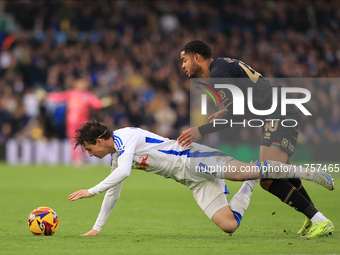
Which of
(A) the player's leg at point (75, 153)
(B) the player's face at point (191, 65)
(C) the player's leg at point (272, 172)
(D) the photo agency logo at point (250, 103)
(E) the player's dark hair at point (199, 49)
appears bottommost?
(A) the player's leg at point (75, 153)

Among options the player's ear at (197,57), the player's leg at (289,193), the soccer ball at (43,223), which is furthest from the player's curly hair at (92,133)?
the player's leg at (289,193)

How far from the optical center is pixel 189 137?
5.30 meters

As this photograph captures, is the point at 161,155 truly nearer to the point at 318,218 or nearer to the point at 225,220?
the point at 225,220

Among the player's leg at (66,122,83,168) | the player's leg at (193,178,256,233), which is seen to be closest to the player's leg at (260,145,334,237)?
the player's leg at (193,178,256,233)

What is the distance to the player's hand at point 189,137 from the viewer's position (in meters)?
5.30

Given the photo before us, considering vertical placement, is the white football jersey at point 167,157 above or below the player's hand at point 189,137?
below

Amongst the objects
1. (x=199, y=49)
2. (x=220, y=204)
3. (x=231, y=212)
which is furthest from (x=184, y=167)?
(x=199, y=49)

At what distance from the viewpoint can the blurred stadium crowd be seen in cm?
1752

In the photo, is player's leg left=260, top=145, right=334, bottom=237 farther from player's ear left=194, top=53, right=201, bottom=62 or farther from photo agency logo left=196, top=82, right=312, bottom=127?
player's ear left=194, top=53, right=201, bottom=62

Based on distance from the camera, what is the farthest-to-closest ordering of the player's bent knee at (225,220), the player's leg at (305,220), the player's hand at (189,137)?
the player's leg at (305,220), the player's hand at (189,137), the player's bent knee at (225,220)

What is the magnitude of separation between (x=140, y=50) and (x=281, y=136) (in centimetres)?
1523

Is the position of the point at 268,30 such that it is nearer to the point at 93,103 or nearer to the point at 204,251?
the point at 93,103

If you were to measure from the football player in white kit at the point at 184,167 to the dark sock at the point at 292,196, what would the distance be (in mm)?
218

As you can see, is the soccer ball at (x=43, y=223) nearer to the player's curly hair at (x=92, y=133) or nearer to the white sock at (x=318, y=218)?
the player's curly hair at (x=92, y=133)
